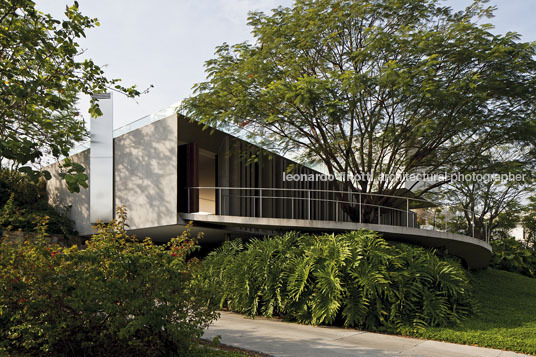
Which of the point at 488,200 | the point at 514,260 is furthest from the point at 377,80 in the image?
the point at 488,200

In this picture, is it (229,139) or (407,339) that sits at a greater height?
(229,139)

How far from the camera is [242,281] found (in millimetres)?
11883

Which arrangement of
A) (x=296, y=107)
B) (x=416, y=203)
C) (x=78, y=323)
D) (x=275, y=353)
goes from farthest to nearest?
(x=416, y=203) → (x=296, y=107) → (x=275, y=353) → (x=78, y=323)

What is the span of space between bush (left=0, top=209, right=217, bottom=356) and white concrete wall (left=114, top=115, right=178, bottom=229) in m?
8.76

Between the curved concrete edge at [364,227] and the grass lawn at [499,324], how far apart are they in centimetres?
182

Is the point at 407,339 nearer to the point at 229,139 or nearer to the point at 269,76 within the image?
the point at 269,76

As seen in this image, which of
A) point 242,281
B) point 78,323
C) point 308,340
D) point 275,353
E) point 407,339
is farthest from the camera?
point 242,281

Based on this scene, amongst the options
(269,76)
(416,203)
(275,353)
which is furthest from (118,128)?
(416,203)

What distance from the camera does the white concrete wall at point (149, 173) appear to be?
15.6 metres

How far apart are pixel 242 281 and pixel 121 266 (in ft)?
19.7

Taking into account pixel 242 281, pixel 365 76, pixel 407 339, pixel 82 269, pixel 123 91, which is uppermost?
pixel 365 76

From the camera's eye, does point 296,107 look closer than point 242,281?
No

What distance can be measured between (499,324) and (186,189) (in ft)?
33.9

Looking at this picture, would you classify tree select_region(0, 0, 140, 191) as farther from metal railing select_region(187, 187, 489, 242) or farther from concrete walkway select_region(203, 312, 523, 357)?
metal railing select_region(187, 187, 489, 242)
